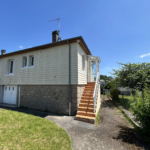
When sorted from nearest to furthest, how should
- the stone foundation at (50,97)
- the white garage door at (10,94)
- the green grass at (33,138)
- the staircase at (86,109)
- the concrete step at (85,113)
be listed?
the green grass at (33,138) → the staircase at (86,109) → the concrete step at (85,113) → the stone foundation at (50,97) → the white garage door at (10,94)

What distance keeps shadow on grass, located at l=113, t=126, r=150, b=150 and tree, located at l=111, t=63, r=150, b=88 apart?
636 centimetres

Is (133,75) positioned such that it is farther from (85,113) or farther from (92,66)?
(85,113)

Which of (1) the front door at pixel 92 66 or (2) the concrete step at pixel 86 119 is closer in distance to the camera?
(2) the concrete step at pixel 86 119

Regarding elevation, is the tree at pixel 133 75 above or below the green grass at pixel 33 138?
above

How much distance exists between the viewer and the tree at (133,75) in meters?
8.51

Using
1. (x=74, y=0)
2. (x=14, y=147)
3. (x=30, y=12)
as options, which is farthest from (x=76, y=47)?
(x=14, y=147)

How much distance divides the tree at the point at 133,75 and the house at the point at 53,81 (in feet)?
15.3

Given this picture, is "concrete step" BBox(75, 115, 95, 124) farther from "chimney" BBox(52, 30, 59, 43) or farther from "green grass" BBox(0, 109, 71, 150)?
"chimney" BBox(52, 30, 59, 43)

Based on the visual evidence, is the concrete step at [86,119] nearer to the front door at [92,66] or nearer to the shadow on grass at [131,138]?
the shadow on grass at [131,138]

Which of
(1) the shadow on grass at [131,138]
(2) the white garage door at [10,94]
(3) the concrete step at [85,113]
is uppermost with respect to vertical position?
(2) the white garage door at [10,94]

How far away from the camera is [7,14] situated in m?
7.18

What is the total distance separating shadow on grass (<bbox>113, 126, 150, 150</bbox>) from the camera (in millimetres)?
2916

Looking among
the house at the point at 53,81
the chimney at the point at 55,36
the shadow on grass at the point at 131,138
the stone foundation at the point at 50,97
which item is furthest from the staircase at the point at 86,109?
the chimney at the point at 55,36

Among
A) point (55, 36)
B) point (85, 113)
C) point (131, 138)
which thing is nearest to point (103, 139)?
point (131, 138)
